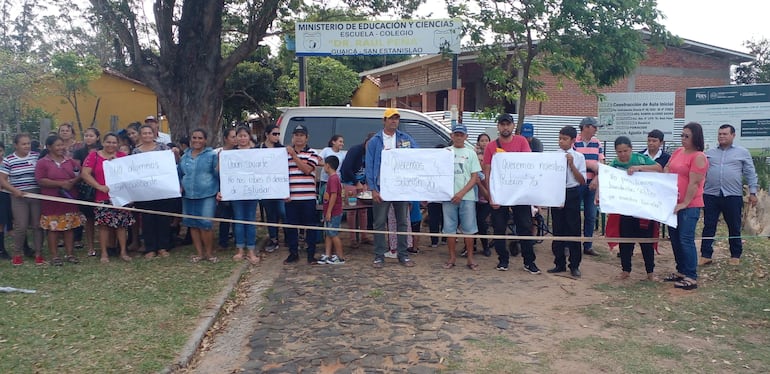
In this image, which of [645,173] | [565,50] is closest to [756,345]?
[645,173]

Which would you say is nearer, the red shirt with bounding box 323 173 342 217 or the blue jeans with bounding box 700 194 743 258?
the blue jeans with bounding box 700 194 743 258

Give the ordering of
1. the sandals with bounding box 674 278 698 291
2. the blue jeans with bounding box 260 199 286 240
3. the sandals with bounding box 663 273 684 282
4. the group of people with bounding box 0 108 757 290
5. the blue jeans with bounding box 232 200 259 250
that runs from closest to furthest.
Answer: the sandals with bounding box 674 278 698 291 → the sandals with bounding box 663 273 684 282 → the group of people with bounding box 0 108 757 290 → the blue jeans with bounding box 232 200 259 250 → the blue jeans with bounding box 260 199 286 240

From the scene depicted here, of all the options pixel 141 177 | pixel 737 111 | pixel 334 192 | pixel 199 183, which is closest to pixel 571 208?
pixel 334 192

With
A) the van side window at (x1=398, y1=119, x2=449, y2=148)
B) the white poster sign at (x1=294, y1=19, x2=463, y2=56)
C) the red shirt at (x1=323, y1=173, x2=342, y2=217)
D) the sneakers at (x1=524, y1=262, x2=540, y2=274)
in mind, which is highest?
the white poster sign at (x1=294, y1=19, x2=463, y2=56)

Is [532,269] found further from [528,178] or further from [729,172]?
[729,172]

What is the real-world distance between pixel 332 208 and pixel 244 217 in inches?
46.8

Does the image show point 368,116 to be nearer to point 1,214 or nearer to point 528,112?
point 1,214

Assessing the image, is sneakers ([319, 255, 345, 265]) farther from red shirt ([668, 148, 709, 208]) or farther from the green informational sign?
the green informational sign

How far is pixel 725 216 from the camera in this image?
7.32 meters

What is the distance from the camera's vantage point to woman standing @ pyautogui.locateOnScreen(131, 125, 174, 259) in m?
7.60

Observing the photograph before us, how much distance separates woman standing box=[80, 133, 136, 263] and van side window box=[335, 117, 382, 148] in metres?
3.12

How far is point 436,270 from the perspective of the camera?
7086 millimetres

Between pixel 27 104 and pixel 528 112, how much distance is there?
61.6 feet

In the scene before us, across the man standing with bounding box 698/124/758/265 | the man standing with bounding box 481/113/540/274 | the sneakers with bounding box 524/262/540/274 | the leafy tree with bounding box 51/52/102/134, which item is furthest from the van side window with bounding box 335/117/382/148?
the leafy tree with bounding box 51/52/102/134
